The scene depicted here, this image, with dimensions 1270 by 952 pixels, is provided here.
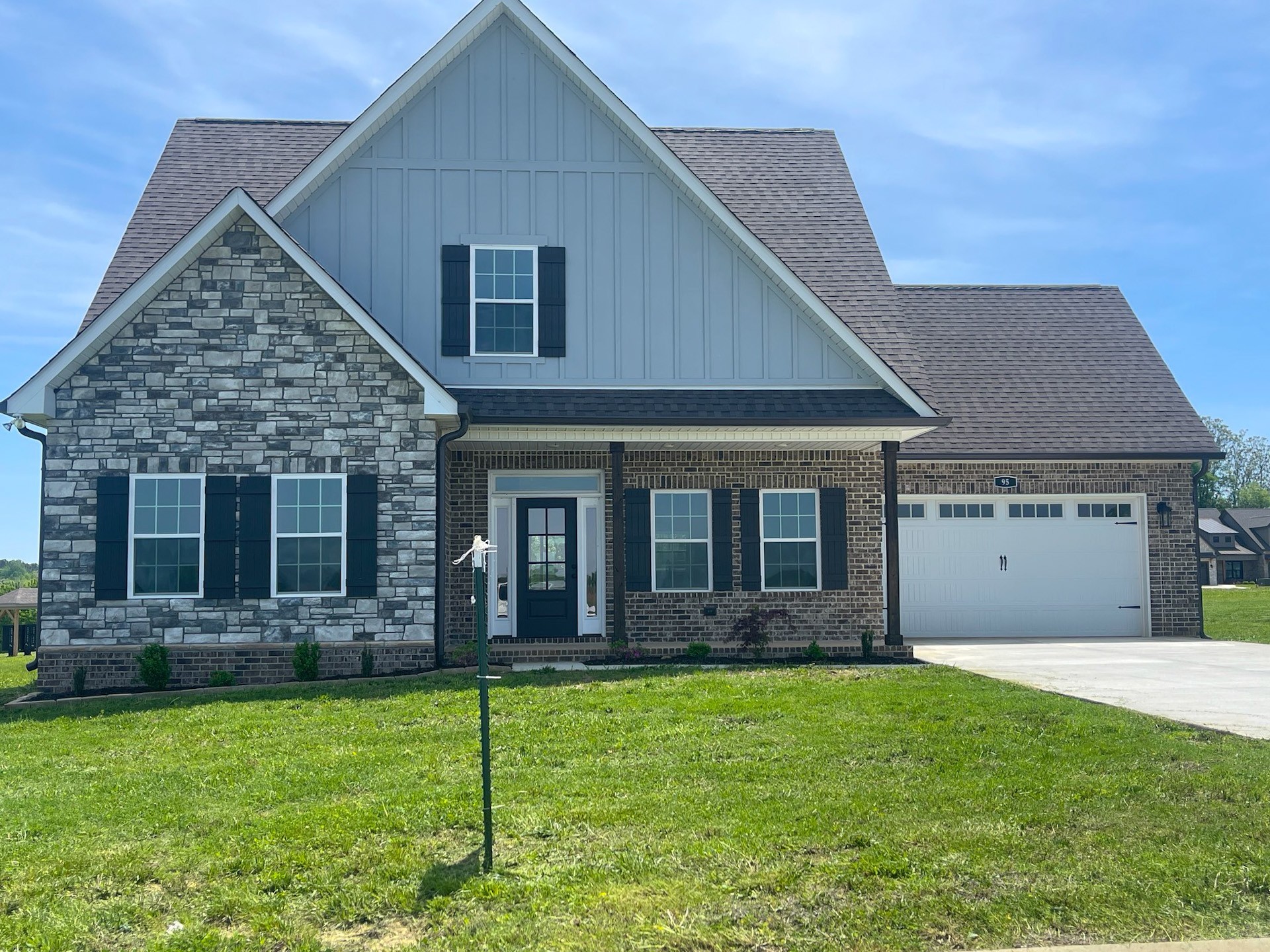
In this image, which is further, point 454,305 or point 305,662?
point 454,305

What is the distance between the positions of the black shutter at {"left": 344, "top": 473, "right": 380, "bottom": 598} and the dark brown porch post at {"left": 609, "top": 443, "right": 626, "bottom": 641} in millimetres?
3062

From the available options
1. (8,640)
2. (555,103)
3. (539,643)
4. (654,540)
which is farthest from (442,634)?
(8,640)

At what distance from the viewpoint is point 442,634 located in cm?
1291

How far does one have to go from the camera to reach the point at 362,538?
12.6 metres

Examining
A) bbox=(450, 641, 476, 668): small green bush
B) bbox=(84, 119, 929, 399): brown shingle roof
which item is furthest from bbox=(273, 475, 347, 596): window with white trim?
bbox=(84, 119, 929, 399): brown shingle roof

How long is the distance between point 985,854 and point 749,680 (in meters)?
6.02

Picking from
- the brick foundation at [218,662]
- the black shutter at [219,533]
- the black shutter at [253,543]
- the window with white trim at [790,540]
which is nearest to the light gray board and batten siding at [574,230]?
the window with white trim at [790,540]

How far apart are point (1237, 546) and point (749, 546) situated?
68.5 m

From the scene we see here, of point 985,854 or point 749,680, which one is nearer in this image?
point 985,854

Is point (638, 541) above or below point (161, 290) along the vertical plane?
Answer: below

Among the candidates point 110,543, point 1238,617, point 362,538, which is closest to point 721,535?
point 362,538

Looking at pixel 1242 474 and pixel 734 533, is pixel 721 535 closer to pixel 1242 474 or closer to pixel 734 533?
pixel 734 533

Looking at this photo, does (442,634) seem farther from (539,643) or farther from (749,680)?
(749,680)

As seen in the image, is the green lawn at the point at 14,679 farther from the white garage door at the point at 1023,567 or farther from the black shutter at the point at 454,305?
the white garage door at the point at 1023,567
